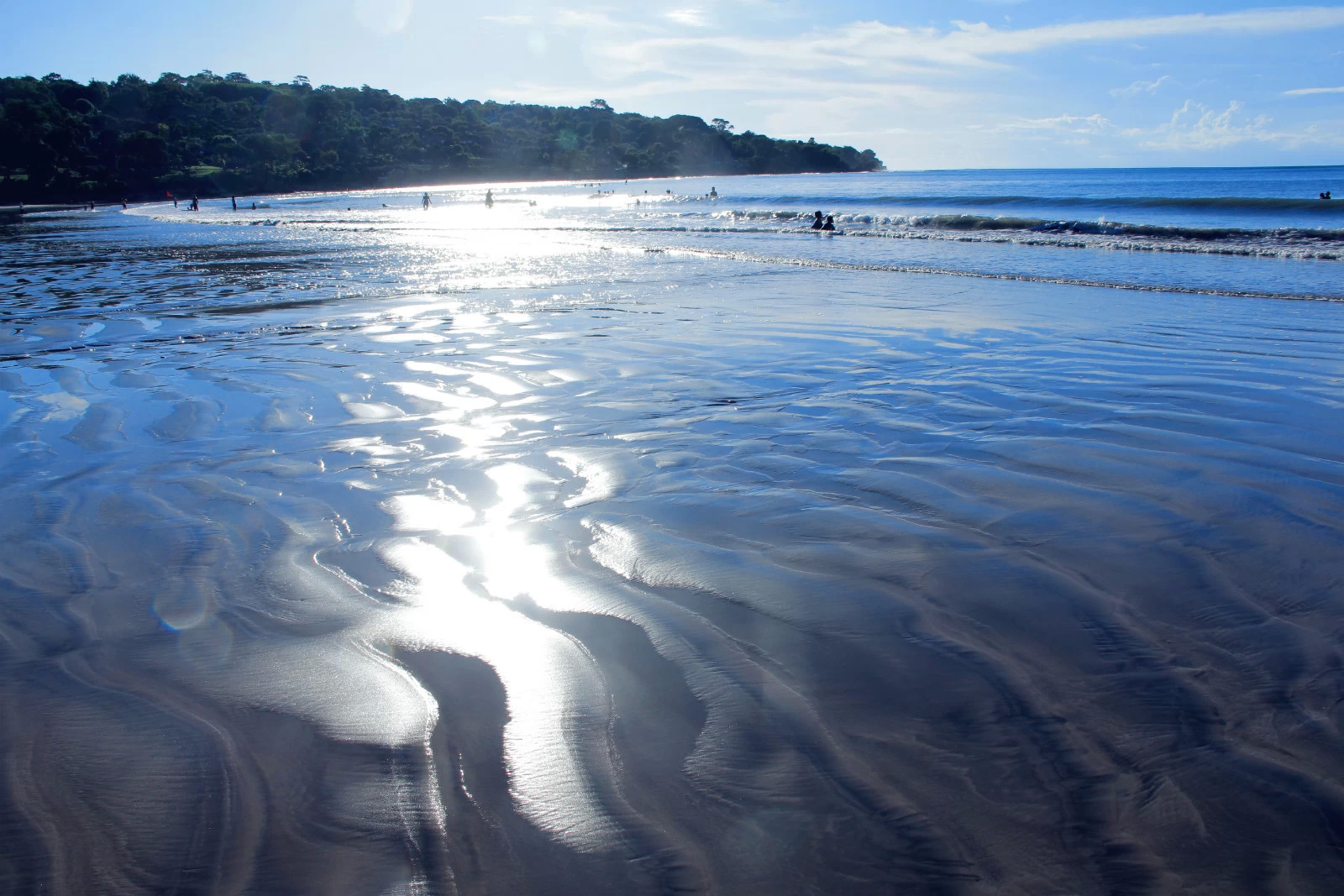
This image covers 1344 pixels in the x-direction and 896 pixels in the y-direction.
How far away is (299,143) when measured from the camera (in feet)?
406

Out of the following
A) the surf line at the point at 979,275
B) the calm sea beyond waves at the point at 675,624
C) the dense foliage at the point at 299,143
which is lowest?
the calm sea beyond waves at the point at 675,624

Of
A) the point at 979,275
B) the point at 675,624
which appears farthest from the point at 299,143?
the point at 675,624

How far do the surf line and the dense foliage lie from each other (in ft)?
301

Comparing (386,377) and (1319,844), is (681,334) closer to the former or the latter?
(386,377)

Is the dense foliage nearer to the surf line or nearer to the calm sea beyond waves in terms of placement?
the surf line

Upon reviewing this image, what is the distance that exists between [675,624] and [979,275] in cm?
1492

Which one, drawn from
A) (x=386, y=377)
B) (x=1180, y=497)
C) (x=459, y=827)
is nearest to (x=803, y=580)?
(x=459, y=827)

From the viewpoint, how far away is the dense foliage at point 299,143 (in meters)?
92.7

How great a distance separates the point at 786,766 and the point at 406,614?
164 centimetres

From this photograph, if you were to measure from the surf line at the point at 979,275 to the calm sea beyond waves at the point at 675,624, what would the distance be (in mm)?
5848

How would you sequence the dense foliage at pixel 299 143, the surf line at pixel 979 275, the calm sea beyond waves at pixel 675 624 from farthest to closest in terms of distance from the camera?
the dense foliage at pixel 299 143 < the surf line at pixel 979 275 < the calm sea beyond waves at pixel 675 624

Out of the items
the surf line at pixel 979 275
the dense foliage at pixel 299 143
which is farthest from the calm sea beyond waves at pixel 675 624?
the dense foliage at pixel 299 143

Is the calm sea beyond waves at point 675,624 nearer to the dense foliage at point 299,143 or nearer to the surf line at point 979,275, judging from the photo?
the surf line at point 979,275

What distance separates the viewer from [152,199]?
8881 cm
